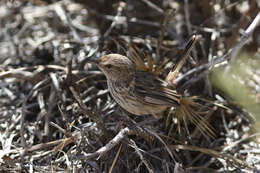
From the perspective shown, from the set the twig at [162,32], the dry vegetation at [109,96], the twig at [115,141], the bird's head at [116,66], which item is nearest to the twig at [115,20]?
the dry vegetation at [109,96]

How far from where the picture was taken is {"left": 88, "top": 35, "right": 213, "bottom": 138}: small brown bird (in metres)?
3.03

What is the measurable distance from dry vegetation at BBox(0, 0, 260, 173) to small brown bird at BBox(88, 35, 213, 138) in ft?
0.50

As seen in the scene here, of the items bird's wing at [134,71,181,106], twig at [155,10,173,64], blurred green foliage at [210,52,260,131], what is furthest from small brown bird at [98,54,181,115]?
blurred green foliage at [210,52,260,131]

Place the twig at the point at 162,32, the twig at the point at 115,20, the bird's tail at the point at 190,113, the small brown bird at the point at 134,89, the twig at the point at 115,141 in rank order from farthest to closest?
the twig at the point at 115,20, the twig at the point at 162,32, the bird's tail at the point at 190,113, the small brown bird at the point at 134,89, the twig at the point at 115,141

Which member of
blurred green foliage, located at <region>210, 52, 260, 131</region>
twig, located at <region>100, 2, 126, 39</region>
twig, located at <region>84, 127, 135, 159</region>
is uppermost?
twig, located at <region>100, 2, 126, 39</region>

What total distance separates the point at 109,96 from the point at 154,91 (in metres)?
0.62

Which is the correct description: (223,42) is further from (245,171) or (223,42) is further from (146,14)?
(245,171)

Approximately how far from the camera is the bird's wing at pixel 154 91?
2988 mm

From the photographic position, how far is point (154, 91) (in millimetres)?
3070

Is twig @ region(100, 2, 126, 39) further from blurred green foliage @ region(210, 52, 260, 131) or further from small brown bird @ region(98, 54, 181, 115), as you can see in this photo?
blurred green foliage @ region(210, 52, 260, 131)

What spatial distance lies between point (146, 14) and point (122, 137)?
219 cm

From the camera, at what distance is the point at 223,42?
4141 millimetres

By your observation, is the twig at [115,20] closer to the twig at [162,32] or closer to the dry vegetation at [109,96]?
the dry vegetation at [109,96]

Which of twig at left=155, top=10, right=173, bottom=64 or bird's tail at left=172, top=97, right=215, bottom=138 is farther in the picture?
twig at left=155, top=10, right=173, bottom=64
